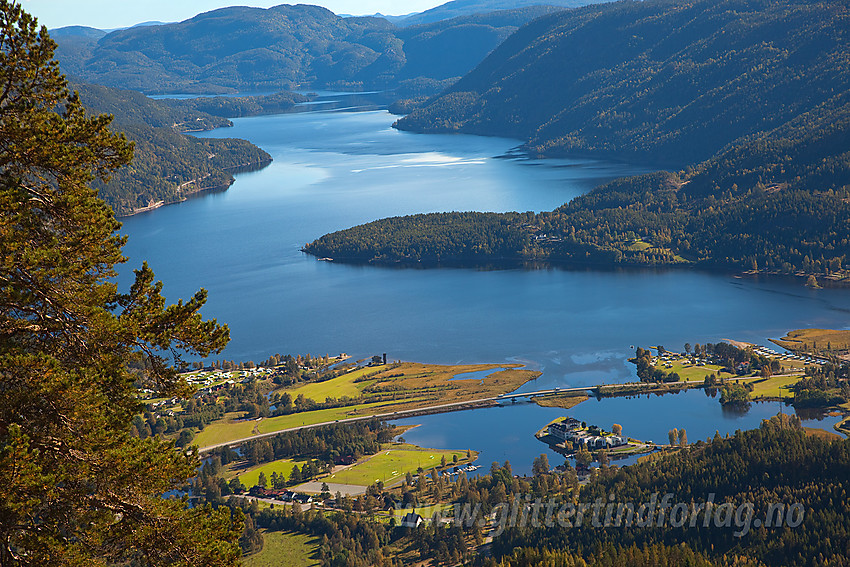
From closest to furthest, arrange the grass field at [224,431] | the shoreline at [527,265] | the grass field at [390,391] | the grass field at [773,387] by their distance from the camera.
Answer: the grass field at [224,431], the grass field at [390,391], the grass field at [773,387], the shoreline at [527,265]

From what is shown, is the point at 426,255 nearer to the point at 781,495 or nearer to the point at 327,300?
the point at 327,300

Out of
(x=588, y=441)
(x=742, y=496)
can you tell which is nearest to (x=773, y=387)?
(x=588, y=441)

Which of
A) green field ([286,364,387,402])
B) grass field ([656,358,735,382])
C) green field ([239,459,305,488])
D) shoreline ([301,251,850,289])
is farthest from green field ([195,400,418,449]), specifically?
shoreline ([301,251,850,289])

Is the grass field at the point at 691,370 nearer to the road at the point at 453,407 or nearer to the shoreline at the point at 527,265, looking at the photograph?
the road at the point at 453,407

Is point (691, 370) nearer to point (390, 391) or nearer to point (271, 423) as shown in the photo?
point (390, 391)

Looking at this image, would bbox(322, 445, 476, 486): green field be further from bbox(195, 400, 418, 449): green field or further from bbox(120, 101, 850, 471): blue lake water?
bbox(195, 400, 418, 449): green field

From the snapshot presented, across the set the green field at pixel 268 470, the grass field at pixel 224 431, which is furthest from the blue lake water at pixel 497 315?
the grass field at pixel 224 431

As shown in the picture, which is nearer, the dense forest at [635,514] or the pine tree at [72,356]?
the pine tree at [72,356]

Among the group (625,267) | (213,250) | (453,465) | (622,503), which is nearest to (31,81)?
(622,503)
